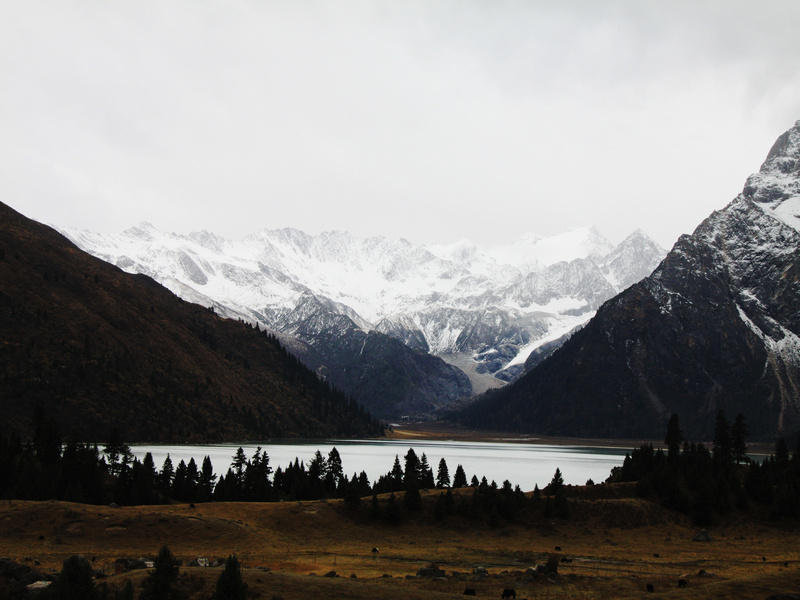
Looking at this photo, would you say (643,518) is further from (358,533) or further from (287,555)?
(287,555)

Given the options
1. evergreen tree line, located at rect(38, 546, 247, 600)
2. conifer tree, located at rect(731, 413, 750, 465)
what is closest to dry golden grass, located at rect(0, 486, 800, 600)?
evergreen tree line, located at rect(38, 546, 247, 600)

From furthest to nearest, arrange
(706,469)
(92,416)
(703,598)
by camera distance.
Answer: (92,416) → (706,469) → (703,598)

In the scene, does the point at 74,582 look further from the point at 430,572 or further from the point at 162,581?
the point at 430,572

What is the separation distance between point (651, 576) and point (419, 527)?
1273 inches

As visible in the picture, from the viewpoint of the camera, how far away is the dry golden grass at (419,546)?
1951 inches

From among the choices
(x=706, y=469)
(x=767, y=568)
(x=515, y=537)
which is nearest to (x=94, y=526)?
(x=515, y=537)

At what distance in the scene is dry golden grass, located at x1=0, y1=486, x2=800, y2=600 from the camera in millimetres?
49562

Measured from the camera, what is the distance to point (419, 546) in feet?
250

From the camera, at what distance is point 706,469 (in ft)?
331

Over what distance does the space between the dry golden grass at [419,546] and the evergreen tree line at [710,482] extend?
8.28ft

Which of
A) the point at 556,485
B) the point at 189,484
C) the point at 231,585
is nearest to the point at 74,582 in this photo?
the point at 231,585

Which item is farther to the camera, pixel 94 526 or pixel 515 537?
pixel 515 537

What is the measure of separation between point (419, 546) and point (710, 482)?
1716 inches

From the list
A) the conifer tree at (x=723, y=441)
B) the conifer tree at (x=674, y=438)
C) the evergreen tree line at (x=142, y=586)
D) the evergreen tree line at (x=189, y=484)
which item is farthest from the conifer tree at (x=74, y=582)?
the conifer tree at (x=723, y=441)
